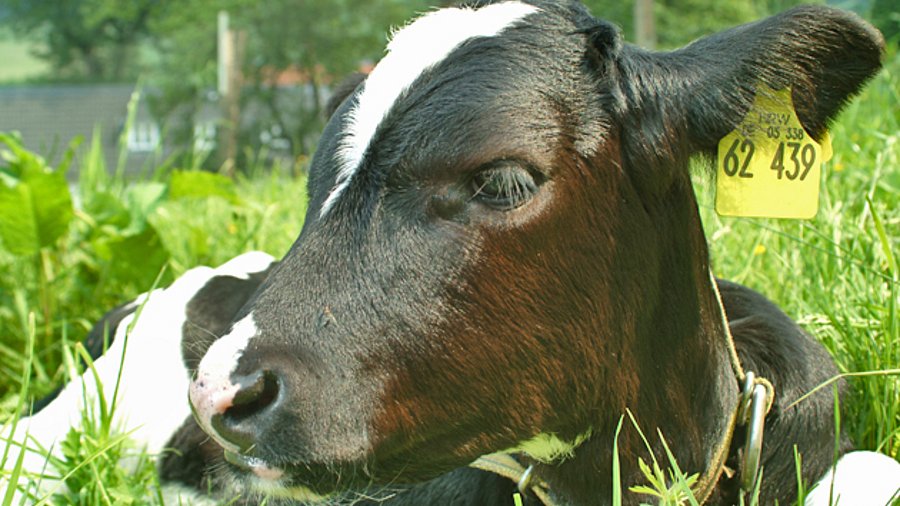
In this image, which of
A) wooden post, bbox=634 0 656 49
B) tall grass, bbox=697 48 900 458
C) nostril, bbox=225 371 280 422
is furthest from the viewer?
wooden post, bbox=634 0 656 49

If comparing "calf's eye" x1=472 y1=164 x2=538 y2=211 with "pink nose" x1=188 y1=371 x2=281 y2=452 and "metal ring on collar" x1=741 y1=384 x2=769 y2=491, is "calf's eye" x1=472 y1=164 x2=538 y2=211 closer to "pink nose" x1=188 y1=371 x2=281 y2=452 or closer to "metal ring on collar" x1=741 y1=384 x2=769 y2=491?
"pink nose" x1=188 y1=371 x2=281 y2=452

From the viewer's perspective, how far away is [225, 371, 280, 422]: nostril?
165cm

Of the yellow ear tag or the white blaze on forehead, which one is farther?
the yellow ear tag

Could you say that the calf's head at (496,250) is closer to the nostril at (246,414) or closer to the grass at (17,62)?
the nostril at (246,414)

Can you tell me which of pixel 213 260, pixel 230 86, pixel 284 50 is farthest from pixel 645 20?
pixel 284 50

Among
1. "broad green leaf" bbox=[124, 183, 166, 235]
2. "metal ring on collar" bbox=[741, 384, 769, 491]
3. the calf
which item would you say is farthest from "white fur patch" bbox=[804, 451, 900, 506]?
"broad green leaf" bbox=[124, 183, 166, 235]

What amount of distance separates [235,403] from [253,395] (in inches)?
1.5

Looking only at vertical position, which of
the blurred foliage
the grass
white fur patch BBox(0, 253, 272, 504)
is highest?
white fur patch BBox(0, 253, 272, 504)

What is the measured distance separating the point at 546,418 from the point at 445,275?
39cm

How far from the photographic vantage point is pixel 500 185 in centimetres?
186

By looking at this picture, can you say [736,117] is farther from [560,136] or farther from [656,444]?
[656,444]

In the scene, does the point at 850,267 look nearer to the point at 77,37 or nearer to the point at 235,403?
the point at 235,403

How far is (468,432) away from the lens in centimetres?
193

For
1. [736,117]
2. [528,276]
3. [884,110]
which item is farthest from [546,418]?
[884,110]
